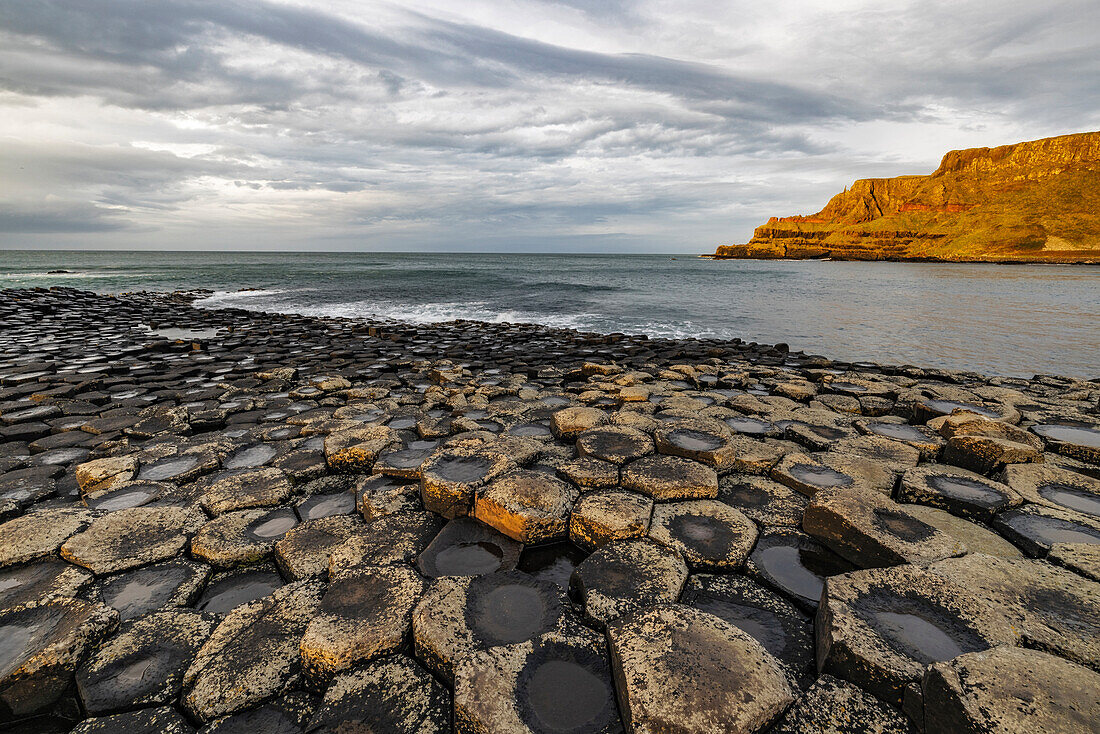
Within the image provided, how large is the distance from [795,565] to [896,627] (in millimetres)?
733

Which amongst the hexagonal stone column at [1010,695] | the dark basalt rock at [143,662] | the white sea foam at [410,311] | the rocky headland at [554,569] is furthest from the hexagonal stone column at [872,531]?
the white sea foam at [410,311]

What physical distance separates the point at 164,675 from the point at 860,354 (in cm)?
1554

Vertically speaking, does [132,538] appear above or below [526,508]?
below

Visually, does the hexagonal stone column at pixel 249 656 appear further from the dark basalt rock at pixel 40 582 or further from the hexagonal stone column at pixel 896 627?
the hexagonal stone column at pixel 896 627

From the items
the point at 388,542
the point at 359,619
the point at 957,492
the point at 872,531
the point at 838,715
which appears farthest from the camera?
the point at 957,492

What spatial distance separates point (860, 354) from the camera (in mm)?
12906

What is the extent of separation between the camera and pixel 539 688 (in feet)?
6.44

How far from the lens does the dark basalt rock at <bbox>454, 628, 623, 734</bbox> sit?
5.90 feet

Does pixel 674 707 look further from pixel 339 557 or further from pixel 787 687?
pixel 339 557

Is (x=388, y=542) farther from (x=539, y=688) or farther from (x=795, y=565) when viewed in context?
(x=795, y=565)

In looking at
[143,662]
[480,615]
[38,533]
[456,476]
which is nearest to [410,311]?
[38,533]

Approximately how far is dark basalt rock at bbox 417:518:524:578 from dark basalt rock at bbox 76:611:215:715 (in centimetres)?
119

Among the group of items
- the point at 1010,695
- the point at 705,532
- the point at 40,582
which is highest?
the point at 1010,695

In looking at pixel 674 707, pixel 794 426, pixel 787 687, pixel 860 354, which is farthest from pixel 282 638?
pixel 860 354
